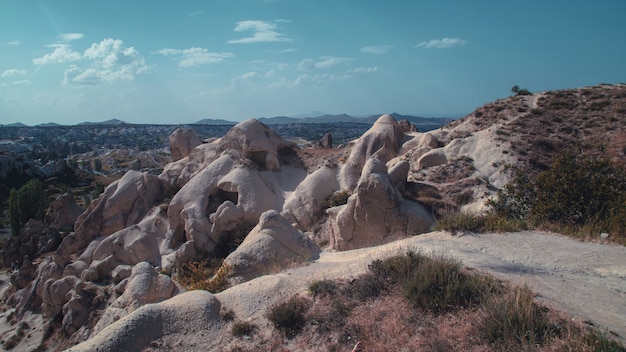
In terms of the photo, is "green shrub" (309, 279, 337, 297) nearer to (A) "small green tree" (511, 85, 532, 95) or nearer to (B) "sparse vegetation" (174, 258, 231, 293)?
(B) "sparse vegetation" (174, 258, 231, 293)

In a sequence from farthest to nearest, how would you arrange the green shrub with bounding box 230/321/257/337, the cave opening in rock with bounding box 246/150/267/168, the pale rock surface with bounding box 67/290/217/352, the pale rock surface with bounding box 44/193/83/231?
the pale rock surface with bounding box 44/193/83/231, the cave opening in rock with bounding box 246/150/267/168, the green shrub with bounding box 230/321/257/337, the pale rock surface with bounding box 67/290/217/352

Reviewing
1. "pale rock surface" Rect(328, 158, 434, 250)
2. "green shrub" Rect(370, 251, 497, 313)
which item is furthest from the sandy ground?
"pale rock surface" Rect(328, 158, 434, 250)

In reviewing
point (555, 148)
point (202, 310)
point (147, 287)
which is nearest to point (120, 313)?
point (147, 287)

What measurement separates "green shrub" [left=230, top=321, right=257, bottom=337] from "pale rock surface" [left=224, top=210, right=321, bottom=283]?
3.20 m

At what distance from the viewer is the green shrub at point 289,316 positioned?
6.71 metres

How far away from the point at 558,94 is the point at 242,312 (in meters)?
22.2

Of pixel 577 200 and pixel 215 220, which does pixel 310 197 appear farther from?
pixel 577 200

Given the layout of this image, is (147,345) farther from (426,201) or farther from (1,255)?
(1,255)

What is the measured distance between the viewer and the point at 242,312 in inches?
290

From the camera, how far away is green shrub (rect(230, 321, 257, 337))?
22.4 feet

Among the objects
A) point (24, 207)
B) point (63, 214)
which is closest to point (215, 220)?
point (63, 214)

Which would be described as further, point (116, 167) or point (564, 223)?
point (116, 167)

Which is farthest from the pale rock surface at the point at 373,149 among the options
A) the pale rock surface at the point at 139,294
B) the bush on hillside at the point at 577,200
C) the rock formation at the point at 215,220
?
the pale rock surface at the point at 139,294

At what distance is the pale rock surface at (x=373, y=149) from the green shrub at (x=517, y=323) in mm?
14176
